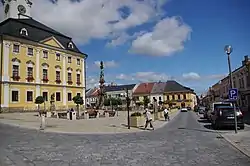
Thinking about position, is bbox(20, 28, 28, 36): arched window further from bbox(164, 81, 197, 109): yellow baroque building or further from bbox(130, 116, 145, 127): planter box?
bbox(164, 81, 197, 109): yellow baroque building

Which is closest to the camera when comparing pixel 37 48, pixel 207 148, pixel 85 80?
pixel 207 148

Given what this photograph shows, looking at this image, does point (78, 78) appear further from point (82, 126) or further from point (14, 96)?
point (82, 126)

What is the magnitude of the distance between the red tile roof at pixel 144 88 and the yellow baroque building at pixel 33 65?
52347 millimetres

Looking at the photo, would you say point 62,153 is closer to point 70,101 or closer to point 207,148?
point 207,148

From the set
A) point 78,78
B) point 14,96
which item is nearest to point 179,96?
point 78,78

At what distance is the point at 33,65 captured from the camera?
1911 inches

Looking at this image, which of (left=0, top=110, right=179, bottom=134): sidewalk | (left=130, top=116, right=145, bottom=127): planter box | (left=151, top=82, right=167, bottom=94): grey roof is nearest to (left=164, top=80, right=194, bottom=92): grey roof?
(left=151, top=82, right=167, bottom=94): grey roof

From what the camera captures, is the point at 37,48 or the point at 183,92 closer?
the point at 37,48

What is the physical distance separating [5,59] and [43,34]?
10.7m

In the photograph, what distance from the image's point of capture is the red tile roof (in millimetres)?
110925

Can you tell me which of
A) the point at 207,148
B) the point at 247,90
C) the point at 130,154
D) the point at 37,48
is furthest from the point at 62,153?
the point at 247,90

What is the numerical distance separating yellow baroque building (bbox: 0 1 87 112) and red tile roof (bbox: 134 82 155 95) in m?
52.3

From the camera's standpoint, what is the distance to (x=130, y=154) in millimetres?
9766

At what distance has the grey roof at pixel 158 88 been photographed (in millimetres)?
109206
